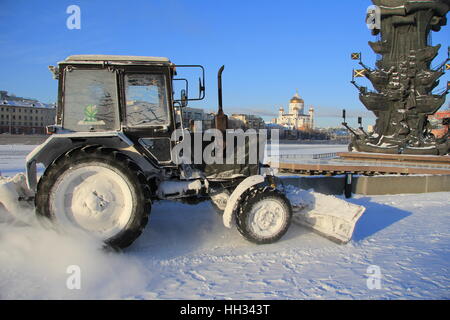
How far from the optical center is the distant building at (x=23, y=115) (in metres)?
82.1

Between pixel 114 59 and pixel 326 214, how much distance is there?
12.6 ft

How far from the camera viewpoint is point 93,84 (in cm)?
472

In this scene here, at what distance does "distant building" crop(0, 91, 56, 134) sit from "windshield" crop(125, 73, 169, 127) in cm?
8423

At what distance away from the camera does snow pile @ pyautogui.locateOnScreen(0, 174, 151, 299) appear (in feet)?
11.5

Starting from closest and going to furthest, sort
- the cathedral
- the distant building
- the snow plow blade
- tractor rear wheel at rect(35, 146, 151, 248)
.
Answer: tractor rear wheel at rect(35, 146, 151, 248), the snow plow blade, the distant building, the cathedral

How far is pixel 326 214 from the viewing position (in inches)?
214

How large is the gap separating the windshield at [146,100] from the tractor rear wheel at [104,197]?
667 millimetres
